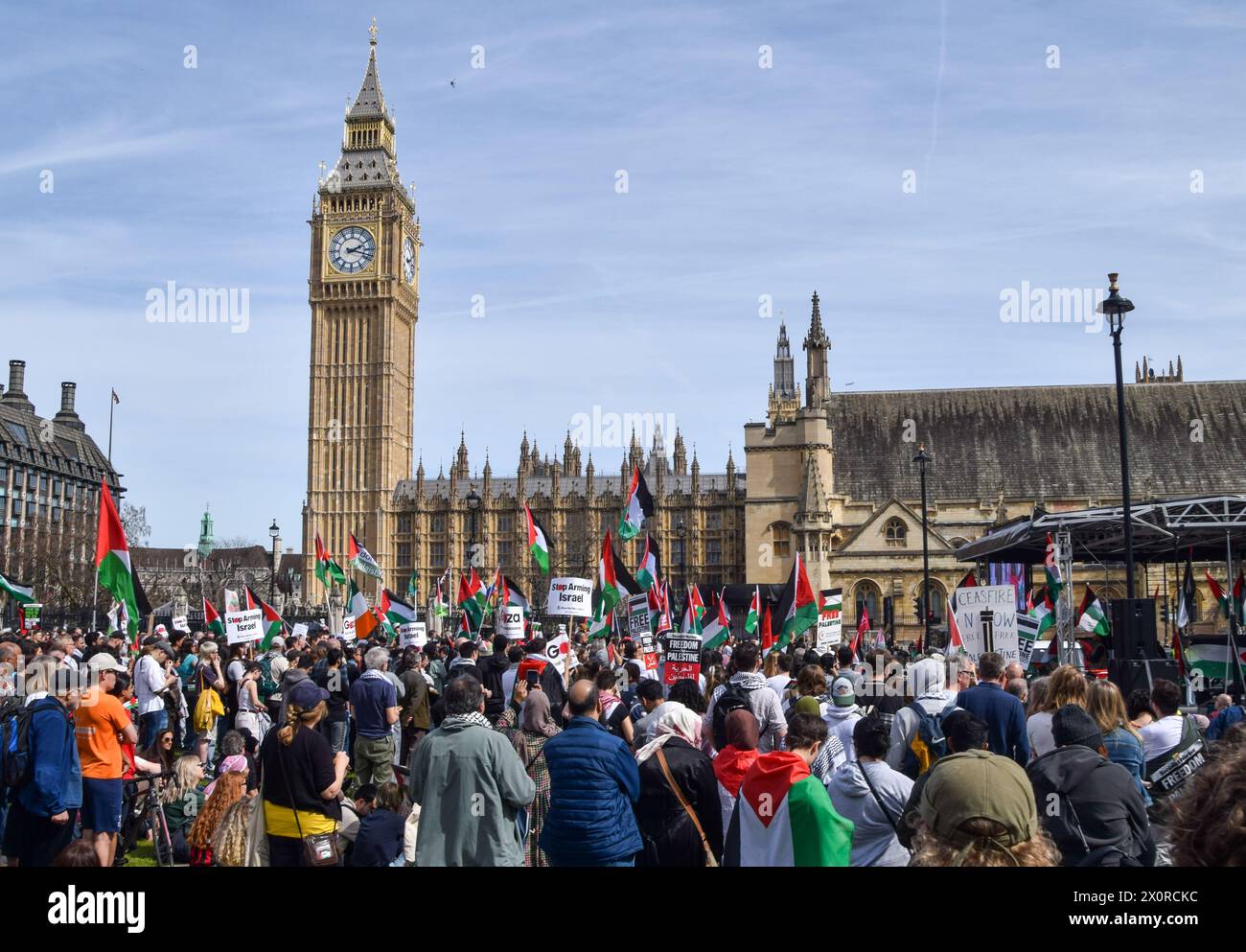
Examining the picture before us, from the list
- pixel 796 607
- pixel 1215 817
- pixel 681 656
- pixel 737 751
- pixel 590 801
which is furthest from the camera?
pixel 796 607

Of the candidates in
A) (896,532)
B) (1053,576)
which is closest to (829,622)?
(1053,576)

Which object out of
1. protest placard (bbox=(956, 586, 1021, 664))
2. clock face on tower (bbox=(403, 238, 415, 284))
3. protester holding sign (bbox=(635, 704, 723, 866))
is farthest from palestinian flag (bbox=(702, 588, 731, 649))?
clock face on tower (bbox=(403, 238, 415, 284))

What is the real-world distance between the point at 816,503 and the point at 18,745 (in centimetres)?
5118

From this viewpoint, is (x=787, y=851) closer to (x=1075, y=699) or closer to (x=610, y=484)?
(x=1075, y=699)

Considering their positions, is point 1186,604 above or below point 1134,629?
above

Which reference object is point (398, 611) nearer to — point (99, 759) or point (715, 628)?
point (715, 628)

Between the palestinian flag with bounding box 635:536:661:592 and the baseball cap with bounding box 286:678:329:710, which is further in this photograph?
the palestinian flag with bounding box 635:536:661:592

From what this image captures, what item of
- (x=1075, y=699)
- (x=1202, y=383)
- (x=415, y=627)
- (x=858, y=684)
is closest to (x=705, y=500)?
(x=1202, y=383)

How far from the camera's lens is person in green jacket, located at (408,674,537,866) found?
19.8ft

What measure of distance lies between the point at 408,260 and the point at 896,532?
50.4m

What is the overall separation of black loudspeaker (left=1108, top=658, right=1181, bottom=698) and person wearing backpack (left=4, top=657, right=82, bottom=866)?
12013mm

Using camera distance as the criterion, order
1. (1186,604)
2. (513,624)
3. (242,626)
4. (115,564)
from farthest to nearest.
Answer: (1186,604), (513,624), (242,626), (115,564)

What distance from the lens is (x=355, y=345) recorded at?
86.6 metres

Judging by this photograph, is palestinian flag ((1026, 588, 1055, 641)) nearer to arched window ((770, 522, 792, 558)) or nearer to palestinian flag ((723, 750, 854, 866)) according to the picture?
palestinian flag ((723, 750, 854, 866))
